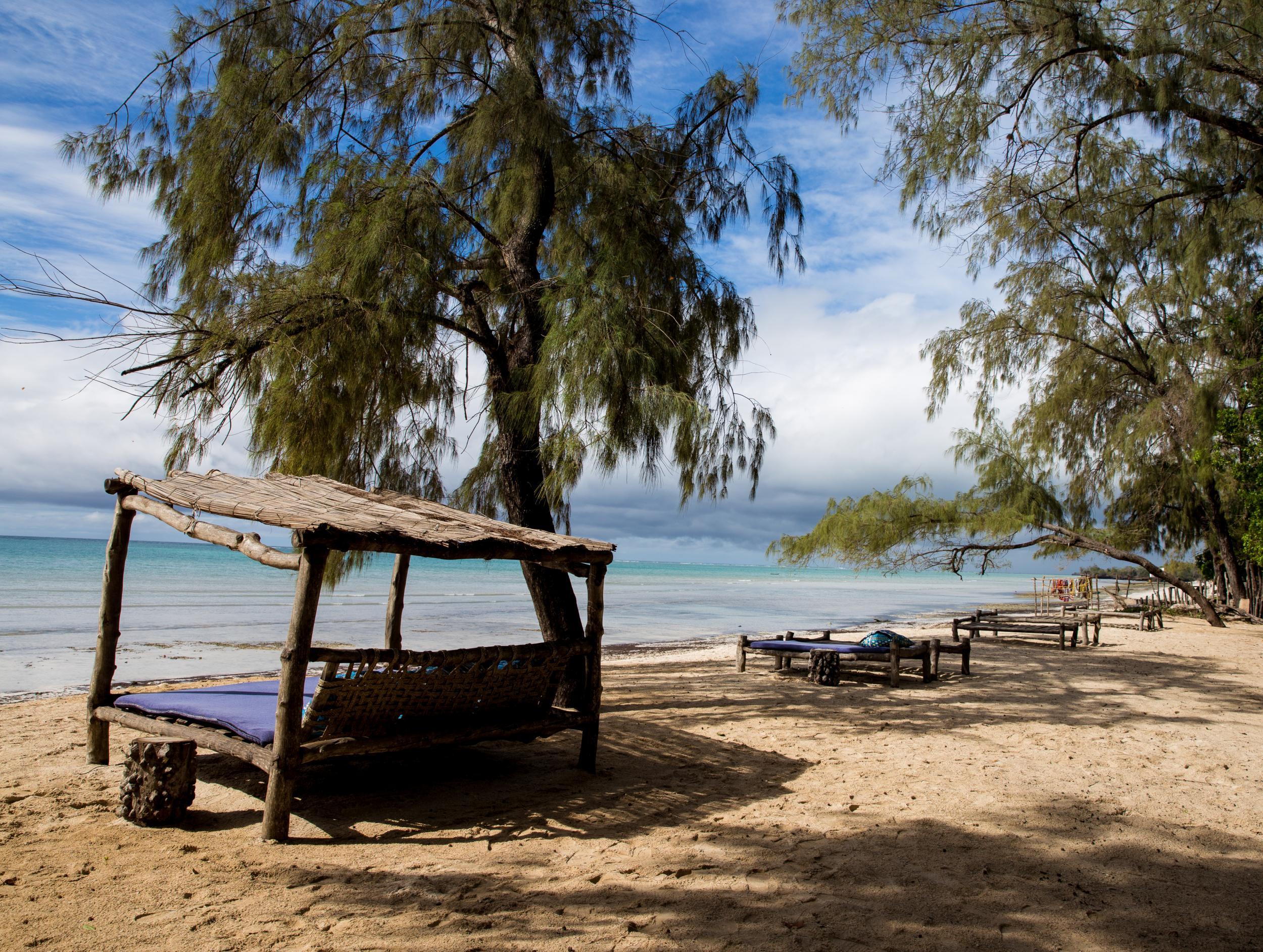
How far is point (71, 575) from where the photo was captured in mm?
34875

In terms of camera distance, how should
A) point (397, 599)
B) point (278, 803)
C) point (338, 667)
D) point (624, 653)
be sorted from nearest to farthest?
point (278, 803) < point (338, 667) < point (397, 599) < point (624, 653)

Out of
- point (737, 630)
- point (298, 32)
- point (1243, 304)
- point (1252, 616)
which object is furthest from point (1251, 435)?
point (298, 32)

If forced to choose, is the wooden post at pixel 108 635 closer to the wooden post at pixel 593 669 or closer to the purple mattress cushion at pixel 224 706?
the purple mattress cushion at pixel 224 706

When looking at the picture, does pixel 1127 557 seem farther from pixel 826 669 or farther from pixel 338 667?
pixel 338 667

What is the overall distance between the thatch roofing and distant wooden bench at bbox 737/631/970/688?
4.97 metres

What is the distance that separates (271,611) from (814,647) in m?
18.1

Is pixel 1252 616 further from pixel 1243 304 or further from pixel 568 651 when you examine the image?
pixel 568 651

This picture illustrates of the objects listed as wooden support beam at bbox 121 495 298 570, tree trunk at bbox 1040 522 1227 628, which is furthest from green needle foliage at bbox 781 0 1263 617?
wooden support beam at bbox 121 495 298 570

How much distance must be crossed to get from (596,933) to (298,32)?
737 centimetres

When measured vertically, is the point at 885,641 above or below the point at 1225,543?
below

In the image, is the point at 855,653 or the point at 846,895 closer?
the point at 846,895

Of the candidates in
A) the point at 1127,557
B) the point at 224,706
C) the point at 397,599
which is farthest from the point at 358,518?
the point at 1127,557

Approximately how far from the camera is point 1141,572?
82.5ft

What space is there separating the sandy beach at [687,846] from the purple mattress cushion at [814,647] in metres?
2.47
